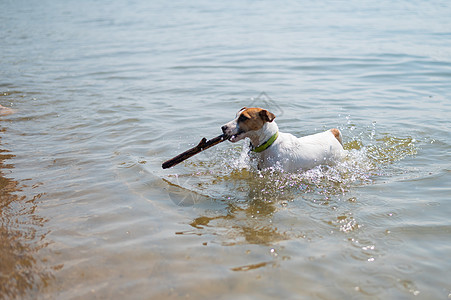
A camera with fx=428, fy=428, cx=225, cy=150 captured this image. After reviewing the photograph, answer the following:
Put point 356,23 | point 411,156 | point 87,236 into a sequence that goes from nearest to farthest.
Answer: point 87,236 < point 411,156 < point 356,23

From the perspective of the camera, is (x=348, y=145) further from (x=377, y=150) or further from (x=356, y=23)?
(x=356, y=23)

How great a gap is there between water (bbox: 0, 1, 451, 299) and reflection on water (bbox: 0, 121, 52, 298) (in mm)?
16

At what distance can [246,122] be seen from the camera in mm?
5516

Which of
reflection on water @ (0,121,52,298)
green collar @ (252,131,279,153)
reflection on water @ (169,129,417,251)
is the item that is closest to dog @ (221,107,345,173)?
green collar @ (252,131,279,153)

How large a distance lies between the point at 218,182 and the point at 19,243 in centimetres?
269

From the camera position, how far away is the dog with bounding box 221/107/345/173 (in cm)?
557

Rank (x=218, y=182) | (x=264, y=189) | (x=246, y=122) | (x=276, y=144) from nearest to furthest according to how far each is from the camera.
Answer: (x=246, y=122)
(x=264, y=189)
(x=276, y=144)
(x=218, y=182)

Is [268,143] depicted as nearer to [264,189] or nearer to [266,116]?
[266,116]

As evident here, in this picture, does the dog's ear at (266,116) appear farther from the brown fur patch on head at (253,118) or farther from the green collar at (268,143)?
the green collar at (268,143)

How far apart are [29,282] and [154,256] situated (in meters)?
1.07

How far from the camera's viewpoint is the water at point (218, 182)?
12.2 ft

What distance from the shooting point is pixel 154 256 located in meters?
4.01

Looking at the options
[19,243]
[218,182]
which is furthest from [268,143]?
[19,243]

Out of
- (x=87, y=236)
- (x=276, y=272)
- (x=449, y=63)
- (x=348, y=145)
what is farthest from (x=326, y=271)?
(x=449, y=63)
